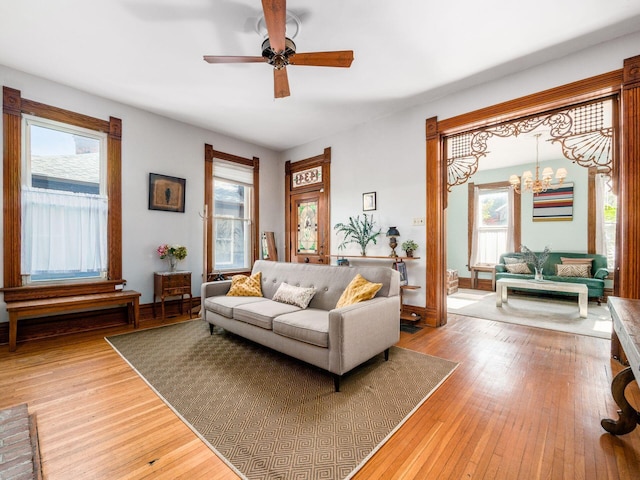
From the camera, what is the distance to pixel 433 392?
2209mm

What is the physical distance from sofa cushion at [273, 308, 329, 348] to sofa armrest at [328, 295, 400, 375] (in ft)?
0.34

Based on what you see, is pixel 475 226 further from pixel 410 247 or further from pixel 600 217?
pixel 410 247

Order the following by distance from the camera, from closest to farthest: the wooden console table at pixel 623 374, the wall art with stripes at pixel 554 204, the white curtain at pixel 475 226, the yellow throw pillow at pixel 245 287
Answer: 1. the wooden console table at pixel 623 374
2. the yellow throw pillow at pixel 245 287
3. the wall art with stripes at pixel 554 204
4. the white curtain at pixel 475 226

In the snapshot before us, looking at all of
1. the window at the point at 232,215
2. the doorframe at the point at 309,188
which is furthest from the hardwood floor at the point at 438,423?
the doorframe at the point at 309,188

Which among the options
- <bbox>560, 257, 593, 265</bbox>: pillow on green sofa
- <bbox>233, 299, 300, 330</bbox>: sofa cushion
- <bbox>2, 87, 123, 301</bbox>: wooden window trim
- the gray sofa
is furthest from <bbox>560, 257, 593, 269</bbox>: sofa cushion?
<bbox>2, 87, 123, 301</bbox>: wooden window trim

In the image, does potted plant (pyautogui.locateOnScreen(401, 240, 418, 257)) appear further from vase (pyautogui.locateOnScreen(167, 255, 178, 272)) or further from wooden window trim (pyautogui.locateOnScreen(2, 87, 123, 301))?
wooden window trim (pyautogui.locateOnScreen(2, 87, 123, 301))

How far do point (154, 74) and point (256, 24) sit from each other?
159 cm

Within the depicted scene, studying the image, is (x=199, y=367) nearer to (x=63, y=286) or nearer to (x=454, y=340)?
(x=63, y=286)

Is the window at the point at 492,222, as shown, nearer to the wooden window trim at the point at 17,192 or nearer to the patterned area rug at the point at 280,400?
the patterned area rug at the point at 280,400

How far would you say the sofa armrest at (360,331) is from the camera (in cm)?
218

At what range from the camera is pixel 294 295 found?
3.12 meters

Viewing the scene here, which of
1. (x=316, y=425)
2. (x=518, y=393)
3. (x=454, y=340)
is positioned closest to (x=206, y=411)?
(x=316, y=425)

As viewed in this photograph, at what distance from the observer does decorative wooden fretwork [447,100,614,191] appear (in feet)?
9.86

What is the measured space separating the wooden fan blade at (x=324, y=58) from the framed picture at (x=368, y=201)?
2.43 meters
